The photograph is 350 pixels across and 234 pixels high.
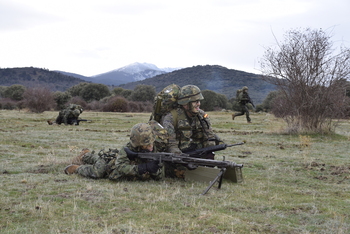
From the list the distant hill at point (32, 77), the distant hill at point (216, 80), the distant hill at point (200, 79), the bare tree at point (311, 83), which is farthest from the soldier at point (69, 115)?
the distant hill at point (32, 77)

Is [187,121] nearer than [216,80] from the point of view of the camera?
Yes

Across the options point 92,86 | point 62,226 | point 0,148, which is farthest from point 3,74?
point 62,226

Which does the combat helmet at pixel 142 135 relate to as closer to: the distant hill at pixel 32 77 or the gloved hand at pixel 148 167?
the gloved hand at pixel 148 167

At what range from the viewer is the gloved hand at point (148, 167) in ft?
20.4

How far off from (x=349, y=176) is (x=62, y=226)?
5874mm

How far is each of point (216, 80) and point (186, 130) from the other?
84855 mm

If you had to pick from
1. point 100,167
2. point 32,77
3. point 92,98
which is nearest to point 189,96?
point 100,167

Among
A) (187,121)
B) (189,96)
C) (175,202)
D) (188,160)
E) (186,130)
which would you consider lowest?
(175,202)

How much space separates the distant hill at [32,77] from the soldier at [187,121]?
103 m

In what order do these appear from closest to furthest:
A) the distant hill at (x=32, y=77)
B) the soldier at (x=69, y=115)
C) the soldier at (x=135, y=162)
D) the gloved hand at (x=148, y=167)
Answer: the gloved hand at (x=148, y=167), the soldier at (x=135, y=162), the soldier at (x=69, y=115), the distant hill at (x=32, y=77)

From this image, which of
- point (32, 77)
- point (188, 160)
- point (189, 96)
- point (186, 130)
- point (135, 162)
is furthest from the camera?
point (32, 77)

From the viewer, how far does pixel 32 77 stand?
361ft

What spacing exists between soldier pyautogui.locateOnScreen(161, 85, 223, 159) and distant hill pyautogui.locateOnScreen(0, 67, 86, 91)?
10295cm

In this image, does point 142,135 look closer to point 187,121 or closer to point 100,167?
point 100,167
